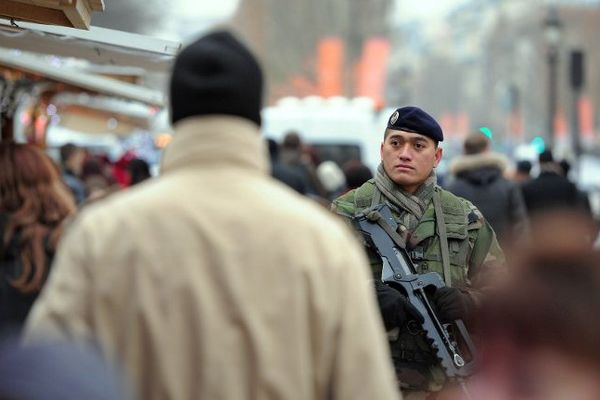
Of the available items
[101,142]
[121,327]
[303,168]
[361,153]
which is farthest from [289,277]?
[101,142]

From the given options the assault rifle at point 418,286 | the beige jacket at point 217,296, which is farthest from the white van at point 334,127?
the beige jacket at point 217,296

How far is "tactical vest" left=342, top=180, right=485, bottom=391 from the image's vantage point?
5.95 meters

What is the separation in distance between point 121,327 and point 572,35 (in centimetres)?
11356

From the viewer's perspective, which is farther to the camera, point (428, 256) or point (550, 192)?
point (550, 192)

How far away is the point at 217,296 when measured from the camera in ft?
11.2

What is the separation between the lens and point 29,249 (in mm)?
6781

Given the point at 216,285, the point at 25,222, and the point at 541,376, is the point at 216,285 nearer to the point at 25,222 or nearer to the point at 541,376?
the point at 541,376

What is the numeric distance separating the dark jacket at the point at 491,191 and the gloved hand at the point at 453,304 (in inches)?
194

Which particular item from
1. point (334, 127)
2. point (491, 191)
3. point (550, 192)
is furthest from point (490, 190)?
point (334, 127)

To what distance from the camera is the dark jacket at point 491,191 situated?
10883 mm

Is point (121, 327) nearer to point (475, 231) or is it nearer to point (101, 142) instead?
point (475, 231)

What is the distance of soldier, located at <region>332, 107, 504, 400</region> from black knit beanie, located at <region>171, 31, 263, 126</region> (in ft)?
7.51

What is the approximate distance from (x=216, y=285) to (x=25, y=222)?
143 inches

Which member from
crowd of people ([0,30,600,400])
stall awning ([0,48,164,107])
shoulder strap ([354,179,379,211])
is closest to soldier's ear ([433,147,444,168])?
shoulder strap ([354,179,379,211])
